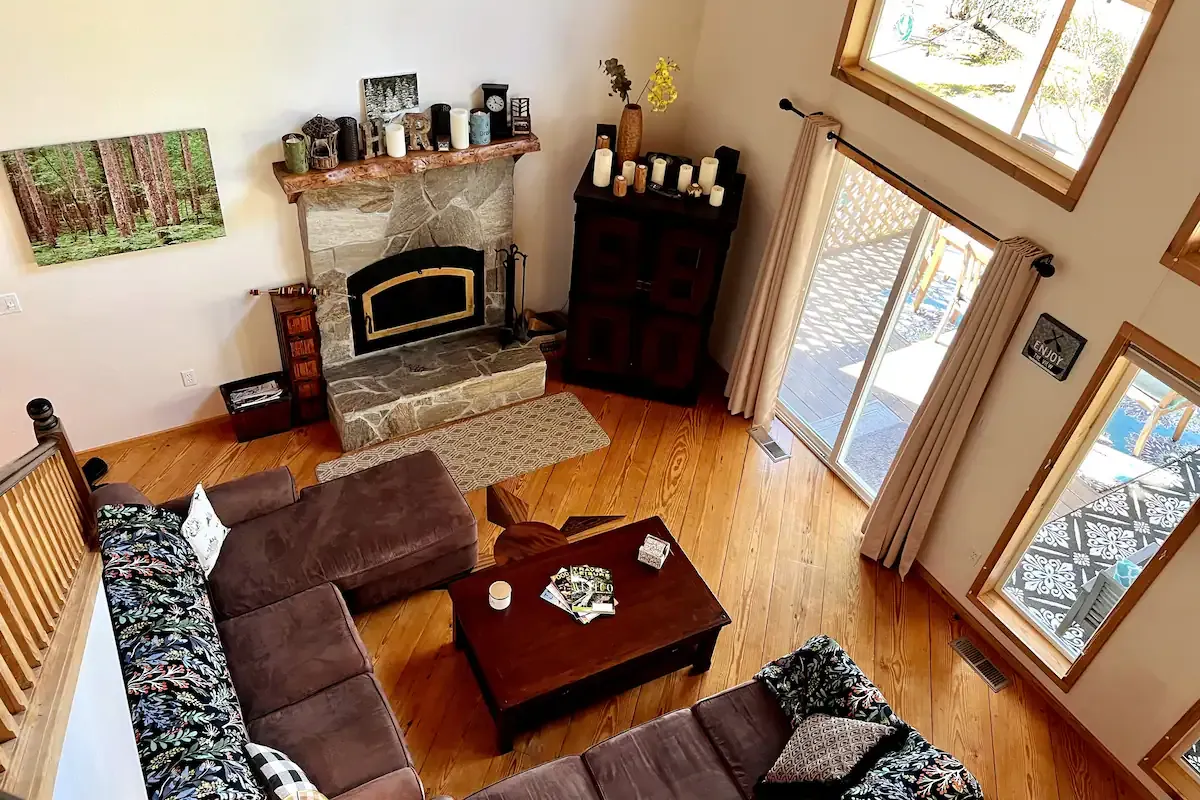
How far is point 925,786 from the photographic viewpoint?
296 cm

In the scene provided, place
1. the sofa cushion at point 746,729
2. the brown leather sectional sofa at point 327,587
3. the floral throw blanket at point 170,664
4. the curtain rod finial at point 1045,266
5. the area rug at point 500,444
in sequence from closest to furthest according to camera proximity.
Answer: the floral throw blanket at point 170,664
the brown leather sectional sofa at point 327,587
the sofa cushion at point 746,729
the curtain rod finial at point 1045,266
the area rug at point 500,444

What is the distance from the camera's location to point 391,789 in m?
3.19

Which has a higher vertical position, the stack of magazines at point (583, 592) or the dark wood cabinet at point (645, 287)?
the dark wood cabinet at point (645, 287)

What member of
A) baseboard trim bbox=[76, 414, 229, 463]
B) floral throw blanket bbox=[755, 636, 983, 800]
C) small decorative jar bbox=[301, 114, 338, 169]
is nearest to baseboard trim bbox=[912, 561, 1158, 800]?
floral throw blanket bbox=[755, 636, 983, 800]

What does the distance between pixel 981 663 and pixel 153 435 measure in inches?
191

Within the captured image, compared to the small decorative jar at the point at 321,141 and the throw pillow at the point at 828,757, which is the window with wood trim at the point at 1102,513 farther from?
the small decorative jar at the point at 321,141

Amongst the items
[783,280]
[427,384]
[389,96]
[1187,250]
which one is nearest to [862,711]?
[1187,250]

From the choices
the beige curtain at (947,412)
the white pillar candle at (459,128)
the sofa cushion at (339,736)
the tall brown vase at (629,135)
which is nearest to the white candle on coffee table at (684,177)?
the tall brown vase at (629,135)

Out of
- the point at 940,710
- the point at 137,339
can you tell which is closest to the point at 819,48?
the point at 940,710

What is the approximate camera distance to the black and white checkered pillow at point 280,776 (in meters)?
2.97

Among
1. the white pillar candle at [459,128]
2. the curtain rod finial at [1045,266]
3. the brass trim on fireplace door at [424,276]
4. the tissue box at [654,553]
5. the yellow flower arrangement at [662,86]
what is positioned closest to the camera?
the curtain rod finial at [1045,266]

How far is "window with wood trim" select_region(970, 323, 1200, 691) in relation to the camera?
11.6 feet

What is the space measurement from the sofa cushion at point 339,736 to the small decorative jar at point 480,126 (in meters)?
3.06

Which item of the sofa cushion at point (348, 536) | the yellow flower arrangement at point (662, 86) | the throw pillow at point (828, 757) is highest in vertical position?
the yellow flower arrangement at point (662, 86)
